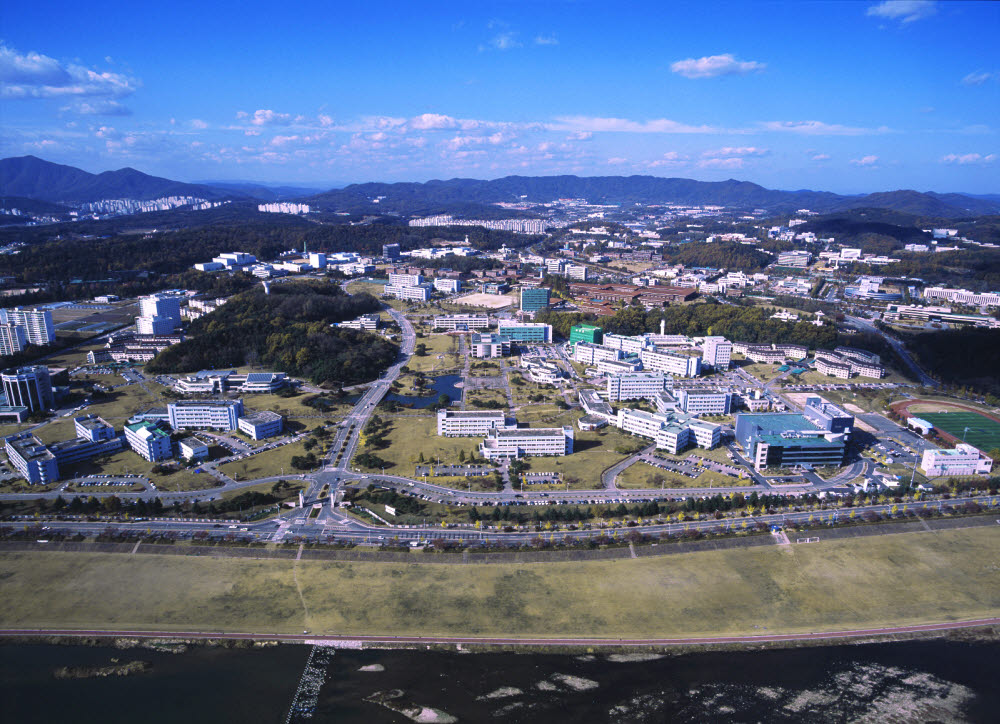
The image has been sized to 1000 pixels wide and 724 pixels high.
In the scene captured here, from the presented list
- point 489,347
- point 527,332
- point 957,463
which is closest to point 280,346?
point 489,347

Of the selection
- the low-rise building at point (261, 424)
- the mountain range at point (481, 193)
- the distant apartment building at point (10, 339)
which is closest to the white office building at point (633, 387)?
the low-rise building at point (261, 424)

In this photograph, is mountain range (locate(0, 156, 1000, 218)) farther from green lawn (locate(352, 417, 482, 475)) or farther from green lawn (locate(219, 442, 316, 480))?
green lawn (locate(219, 442, 316, 480))

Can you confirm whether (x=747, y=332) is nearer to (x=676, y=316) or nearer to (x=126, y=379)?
(x=676, y=316)

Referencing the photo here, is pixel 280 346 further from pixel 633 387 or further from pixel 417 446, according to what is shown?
pixel 633 387

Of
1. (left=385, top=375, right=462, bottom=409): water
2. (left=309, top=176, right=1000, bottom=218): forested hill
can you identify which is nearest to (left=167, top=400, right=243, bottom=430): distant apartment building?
(left=385, top=375, right=462, bottom=409): water

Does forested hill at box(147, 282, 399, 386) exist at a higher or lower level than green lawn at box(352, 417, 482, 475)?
higher

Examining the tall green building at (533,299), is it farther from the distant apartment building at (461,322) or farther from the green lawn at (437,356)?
the green lawn at (437,356)

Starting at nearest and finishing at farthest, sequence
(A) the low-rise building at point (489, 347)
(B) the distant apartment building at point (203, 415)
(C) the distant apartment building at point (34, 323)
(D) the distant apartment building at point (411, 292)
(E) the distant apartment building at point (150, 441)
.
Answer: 1. (E) the distant apartment building at point (150, 441)
2. (B) the distant apartment building at point (203, 415)
3. (A) the low-rise building at point (489, 347)
4. (C) the distant apartment building at point (34, 323)
5. (D) the distant apartment building at point (411, 292)
